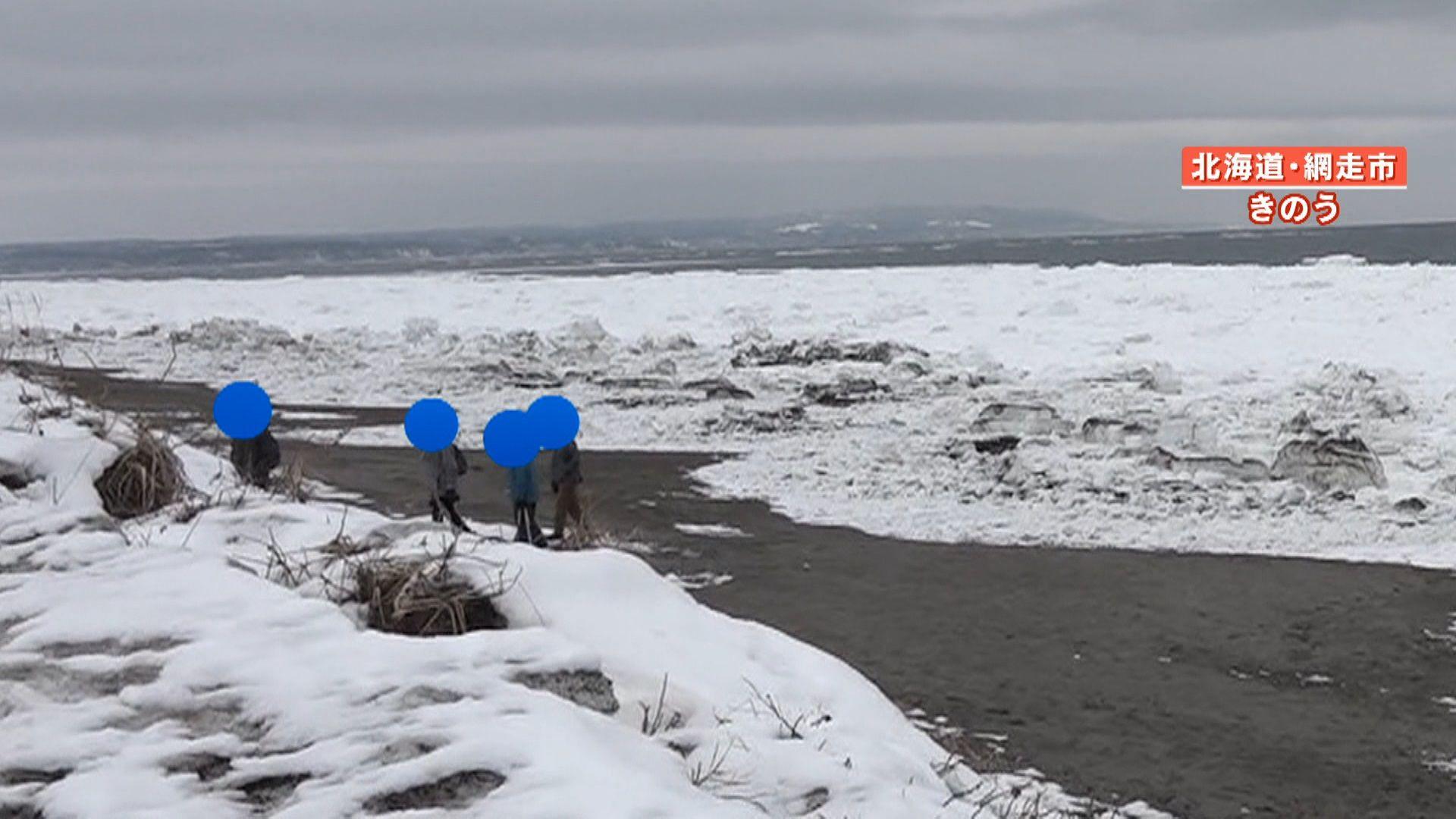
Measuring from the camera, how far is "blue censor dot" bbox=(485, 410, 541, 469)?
22.2 feet

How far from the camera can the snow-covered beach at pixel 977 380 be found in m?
14.0

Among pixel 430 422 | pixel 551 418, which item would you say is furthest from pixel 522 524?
pixel 551 418

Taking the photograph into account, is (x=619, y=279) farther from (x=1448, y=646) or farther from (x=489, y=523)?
(x=1448, y=646)

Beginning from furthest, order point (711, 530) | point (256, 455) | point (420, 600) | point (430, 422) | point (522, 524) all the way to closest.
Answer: point (711, 530)
point (256, 455)
point (522, 524)
point (430, 422)
point (420, 600)

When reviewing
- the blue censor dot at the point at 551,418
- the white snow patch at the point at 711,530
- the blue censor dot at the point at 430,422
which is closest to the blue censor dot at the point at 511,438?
the blue censor dot at the point at 551,418

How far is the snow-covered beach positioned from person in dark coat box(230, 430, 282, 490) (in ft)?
9.16

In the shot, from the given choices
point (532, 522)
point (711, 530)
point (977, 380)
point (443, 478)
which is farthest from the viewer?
point (977, 380)

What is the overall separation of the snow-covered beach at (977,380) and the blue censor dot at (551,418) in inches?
263

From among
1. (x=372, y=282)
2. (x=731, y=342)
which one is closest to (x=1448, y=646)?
(x=731, y=342)

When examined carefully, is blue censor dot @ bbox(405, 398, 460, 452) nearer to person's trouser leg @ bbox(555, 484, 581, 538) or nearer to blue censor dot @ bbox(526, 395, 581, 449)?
blue censor dot @ bbox(526, 395, 581, 449)

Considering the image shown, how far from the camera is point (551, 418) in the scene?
6992 mm

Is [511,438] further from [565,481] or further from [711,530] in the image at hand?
[711,530]

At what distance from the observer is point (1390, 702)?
28.1 ft

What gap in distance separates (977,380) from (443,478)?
13078mm
